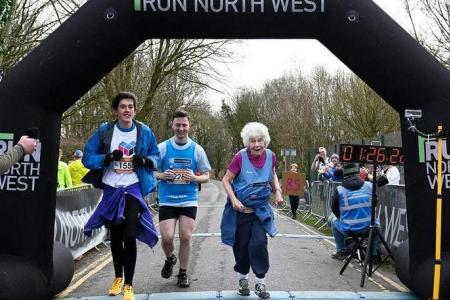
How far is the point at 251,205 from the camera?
5.88 metres

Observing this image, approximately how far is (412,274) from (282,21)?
2.97m

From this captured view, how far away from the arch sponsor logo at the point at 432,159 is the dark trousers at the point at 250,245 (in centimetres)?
184

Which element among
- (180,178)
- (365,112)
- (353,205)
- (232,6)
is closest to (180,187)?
(180,178)

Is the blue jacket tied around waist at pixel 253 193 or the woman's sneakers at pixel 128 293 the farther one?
the blue jacket tied around waist at pixel 253 193

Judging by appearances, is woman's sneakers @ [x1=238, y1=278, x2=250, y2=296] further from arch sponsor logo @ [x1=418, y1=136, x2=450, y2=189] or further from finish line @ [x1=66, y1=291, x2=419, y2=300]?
arch sponsor logo @ [x1=418, y1=136, x2=450, y2=189]

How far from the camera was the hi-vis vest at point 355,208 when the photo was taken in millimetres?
8164

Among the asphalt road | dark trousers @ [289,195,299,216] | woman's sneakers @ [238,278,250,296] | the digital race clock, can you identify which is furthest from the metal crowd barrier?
woman's sneakers @ [238,278,250,296]

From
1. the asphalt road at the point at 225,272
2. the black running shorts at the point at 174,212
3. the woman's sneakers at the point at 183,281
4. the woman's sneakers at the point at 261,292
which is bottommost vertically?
the asphalt road at the point at 225,272

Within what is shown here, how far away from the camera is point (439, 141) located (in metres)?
5.19

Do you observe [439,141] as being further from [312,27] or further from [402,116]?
[312,27]

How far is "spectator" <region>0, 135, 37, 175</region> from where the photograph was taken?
4.33 meters

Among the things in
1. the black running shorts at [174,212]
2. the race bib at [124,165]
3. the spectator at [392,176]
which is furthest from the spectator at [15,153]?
the spectator at [392,176]

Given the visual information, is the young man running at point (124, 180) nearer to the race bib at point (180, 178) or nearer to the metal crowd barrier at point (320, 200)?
the race bib at point (180, 178)

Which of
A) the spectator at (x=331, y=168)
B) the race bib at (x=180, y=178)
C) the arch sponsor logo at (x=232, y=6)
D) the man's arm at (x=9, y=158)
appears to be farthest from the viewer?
the spectator at (x=331, y=168)
